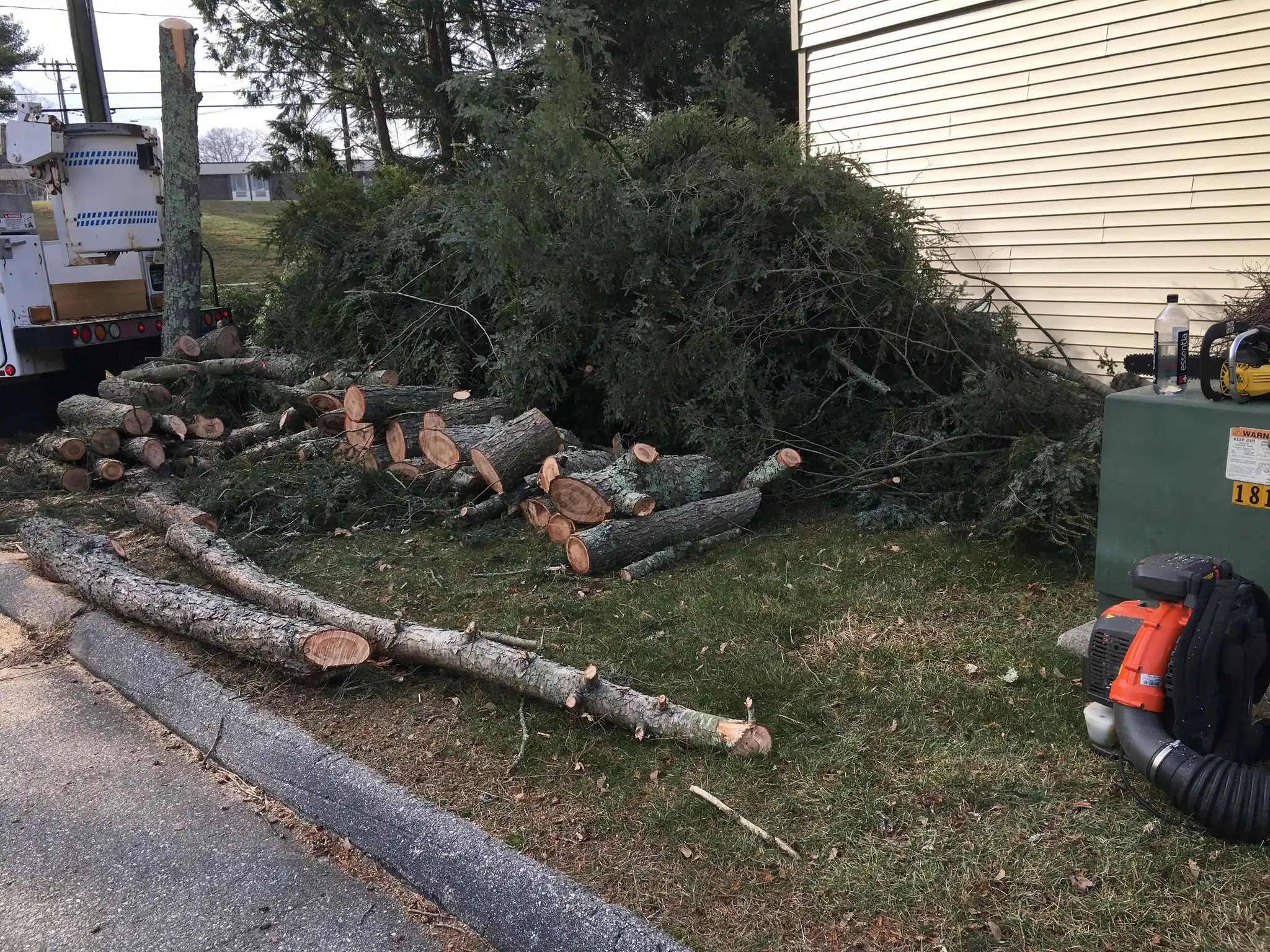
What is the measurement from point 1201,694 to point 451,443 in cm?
491

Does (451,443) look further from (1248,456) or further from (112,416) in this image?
(1248,456)

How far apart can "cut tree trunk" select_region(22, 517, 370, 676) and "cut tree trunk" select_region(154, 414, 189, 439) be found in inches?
65.7

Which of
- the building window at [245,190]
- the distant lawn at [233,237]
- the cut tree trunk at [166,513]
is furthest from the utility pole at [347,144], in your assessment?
the building window at [245,190]

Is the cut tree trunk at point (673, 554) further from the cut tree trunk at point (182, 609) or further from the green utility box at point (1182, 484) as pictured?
the green utility box at point (1182, 484)

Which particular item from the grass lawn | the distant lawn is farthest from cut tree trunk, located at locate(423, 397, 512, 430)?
the distant lawn

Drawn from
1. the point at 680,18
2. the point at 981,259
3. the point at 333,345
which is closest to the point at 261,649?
the point at 333,345

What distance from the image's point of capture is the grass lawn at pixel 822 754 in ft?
8.70

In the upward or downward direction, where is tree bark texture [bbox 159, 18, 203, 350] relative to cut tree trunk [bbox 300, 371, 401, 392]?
upward

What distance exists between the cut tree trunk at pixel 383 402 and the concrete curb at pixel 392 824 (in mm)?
2796

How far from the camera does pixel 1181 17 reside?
651 cm

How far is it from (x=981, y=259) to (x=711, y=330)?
3241 mm

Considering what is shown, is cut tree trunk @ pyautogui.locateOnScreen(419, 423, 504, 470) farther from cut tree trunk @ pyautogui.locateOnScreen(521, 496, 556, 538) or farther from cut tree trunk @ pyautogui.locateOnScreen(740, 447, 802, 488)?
cut tree trunk @ pyautogui.locateOnScreen(740, 447, 802, 488)

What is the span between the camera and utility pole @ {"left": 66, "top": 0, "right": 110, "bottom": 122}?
11891 millimetres

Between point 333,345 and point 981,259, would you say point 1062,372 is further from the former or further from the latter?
point 333,345
